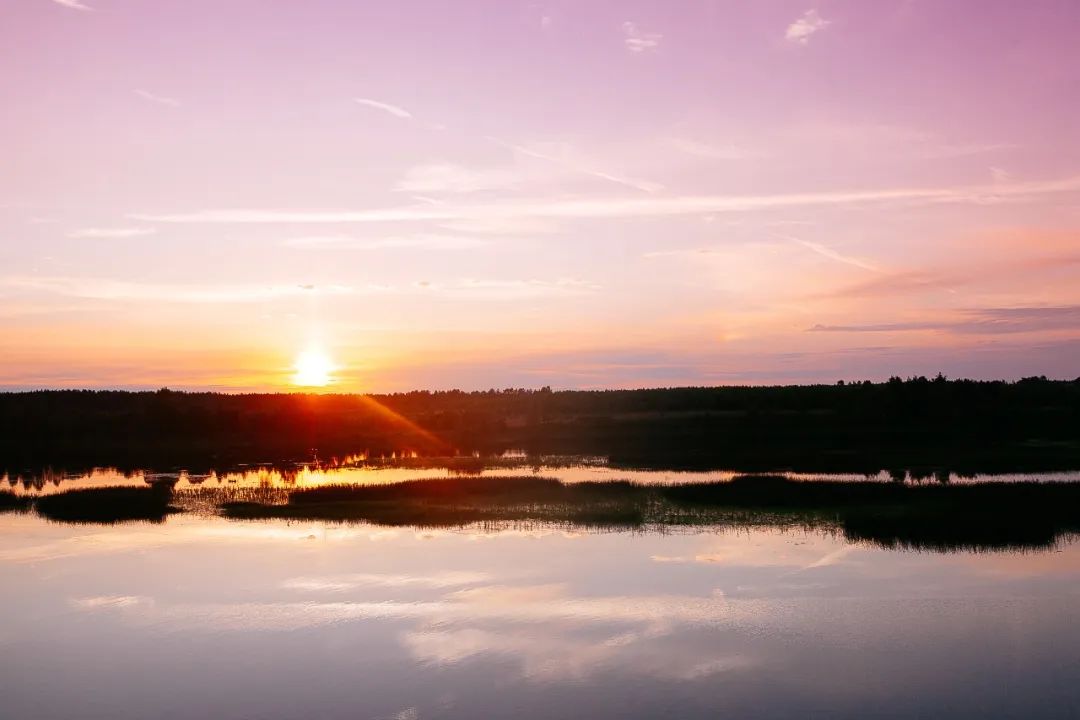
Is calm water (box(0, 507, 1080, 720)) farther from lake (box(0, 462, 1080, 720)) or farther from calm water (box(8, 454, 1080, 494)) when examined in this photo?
calm water (box(8, 454, 1080, 494))

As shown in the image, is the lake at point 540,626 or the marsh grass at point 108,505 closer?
the lake at point 540,626

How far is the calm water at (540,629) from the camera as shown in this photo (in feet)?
59.3

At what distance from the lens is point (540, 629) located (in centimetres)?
2323

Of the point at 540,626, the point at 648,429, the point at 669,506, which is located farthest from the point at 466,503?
the point at 648,429

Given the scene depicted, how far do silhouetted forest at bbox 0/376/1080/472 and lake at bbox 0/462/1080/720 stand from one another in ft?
101

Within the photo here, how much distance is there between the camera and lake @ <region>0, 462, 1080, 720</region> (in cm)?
1811

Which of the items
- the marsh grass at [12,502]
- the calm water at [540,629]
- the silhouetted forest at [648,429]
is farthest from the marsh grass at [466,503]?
the silhouetted forest at [648,429]

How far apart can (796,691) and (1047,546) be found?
20330 millimetres

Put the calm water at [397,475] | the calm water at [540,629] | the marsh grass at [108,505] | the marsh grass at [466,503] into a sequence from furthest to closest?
Answer: the calm water at [397,475], the marsh grass at [108,505], the marsh grass at [466,503], the calm water at [540,629]

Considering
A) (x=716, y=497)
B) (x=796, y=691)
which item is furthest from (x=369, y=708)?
(x=716, y=497)

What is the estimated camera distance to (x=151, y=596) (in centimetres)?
2766

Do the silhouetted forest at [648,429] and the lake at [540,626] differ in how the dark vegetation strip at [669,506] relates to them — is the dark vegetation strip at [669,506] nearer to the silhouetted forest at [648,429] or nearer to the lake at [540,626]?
the lake at [540,626]

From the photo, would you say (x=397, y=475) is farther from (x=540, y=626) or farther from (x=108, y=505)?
(x=540, y=626)

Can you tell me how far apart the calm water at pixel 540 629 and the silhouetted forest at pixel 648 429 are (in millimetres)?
31888
